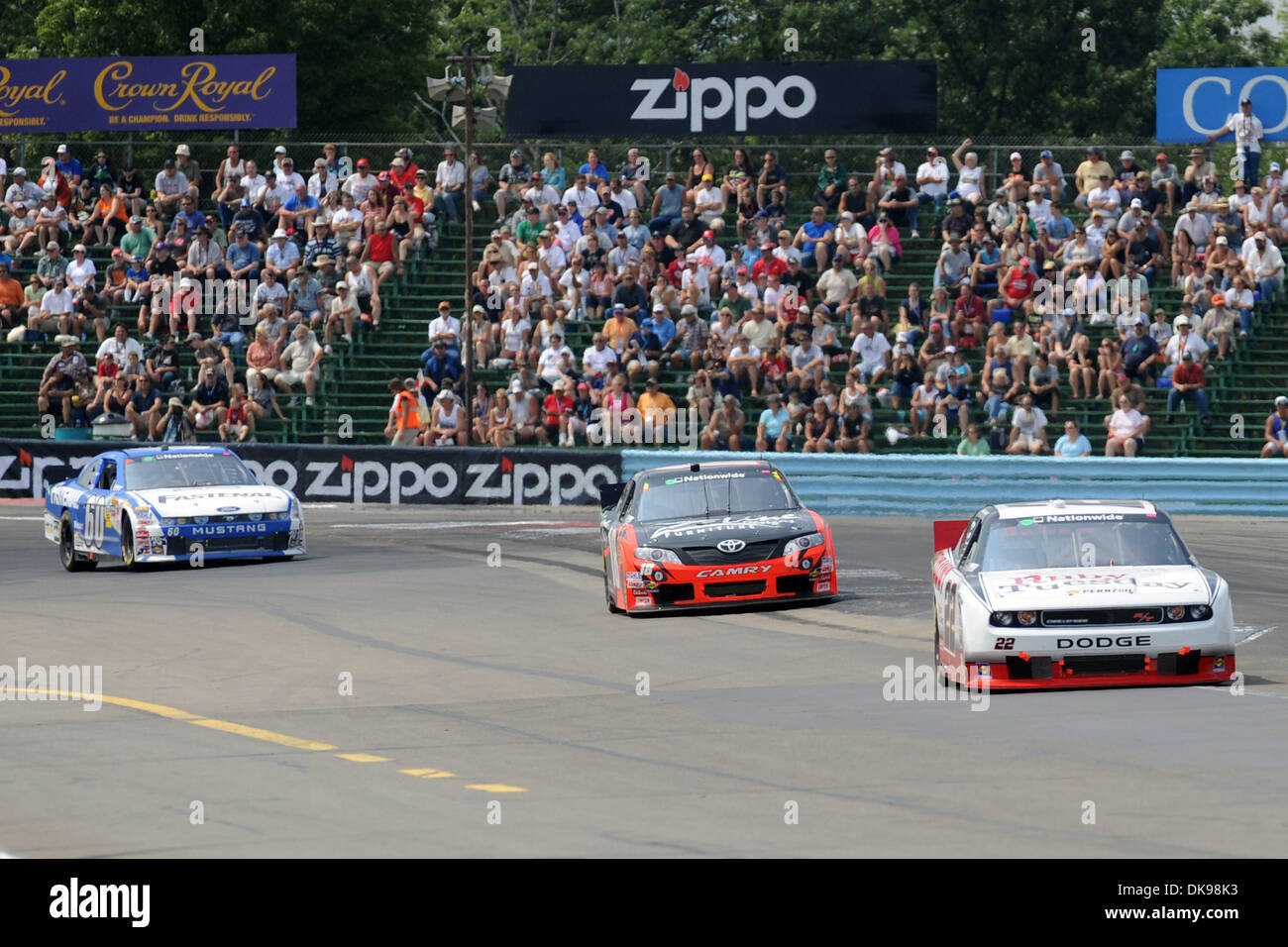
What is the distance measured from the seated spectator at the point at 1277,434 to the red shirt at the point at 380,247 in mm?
15762

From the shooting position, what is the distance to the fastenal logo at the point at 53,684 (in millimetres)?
14898

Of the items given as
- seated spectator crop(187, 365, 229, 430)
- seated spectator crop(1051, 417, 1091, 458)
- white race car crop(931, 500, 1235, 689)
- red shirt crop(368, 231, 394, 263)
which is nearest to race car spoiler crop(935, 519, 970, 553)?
white race car crop(931, 500, 1235, 689)

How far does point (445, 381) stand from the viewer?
33625 millimetres

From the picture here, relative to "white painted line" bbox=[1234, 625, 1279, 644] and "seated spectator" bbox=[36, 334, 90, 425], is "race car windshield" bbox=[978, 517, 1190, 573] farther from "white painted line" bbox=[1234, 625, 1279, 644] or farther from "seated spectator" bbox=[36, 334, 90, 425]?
"seated spectator" bbox=[36, 334, 90, 425]

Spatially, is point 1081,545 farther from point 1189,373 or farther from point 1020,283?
point 1020,283

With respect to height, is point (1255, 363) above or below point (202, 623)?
above

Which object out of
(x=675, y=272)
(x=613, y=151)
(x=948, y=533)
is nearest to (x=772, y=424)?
(x=675, y=272)

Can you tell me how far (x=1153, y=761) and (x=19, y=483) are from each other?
27.0 metres

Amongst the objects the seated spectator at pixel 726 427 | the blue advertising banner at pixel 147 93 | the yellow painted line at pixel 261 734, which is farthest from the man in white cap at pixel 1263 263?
the yellow painted line at pixel 261 734

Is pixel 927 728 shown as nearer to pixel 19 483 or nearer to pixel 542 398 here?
pixel 542 398

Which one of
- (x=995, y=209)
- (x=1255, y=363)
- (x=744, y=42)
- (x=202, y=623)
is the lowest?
(x=202, y=623)

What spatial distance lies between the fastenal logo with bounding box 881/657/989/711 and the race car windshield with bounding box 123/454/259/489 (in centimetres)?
1159

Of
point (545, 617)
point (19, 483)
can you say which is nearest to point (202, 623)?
point (545, 617)

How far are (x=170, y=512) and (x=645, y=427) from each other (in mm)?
9608
